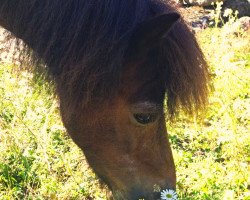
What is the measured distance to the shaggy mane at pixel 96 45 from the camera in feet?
6.77

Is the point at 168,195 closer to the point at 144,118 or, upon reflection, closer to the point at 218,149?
the point at 144,118

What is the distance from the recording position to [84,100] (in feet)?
7.09

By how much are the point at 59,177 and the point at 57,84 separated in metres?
1.25

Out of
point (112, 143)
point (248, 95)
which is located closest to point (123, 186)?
point (112, 143)

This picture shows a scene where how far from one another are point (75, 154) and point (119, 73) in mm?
1555

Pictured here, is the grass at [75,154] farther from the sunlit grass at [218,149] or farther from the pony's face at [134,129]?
the pony's face at [134,129]

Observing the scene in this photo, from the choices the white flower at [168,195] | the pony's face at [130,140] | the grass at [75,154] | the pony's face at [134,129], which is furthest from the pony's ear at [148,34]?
the white flower at [168,195]

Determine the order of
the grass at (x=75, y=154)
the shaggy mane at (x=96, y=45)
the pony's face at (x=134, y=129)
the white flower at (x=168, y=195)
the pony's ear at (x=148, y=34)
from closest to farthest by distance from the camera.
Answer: the pony's ear at (x=148, y=34) → the shaggy mane at (x=96, y=45) → the pony's face at (x=134, y=129) → the white flower at (x=168, y=195) → the grass at (x=75, y=154)

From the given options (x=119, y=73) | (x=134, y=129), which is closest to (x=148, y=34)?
(x=119, y=73)

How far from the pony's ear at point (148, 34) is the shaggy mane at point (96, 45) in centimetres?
4

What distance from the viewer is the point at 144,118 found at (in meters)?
2.28

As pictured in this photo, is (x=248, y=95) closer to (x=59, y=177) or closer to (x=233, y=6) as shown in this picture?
(x=59, y=177)

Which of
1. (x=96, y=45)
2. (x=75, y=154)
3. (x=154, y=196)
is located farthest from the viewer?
(x=75, y=154)

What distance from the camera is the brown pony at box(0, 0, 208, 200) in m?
2.07
